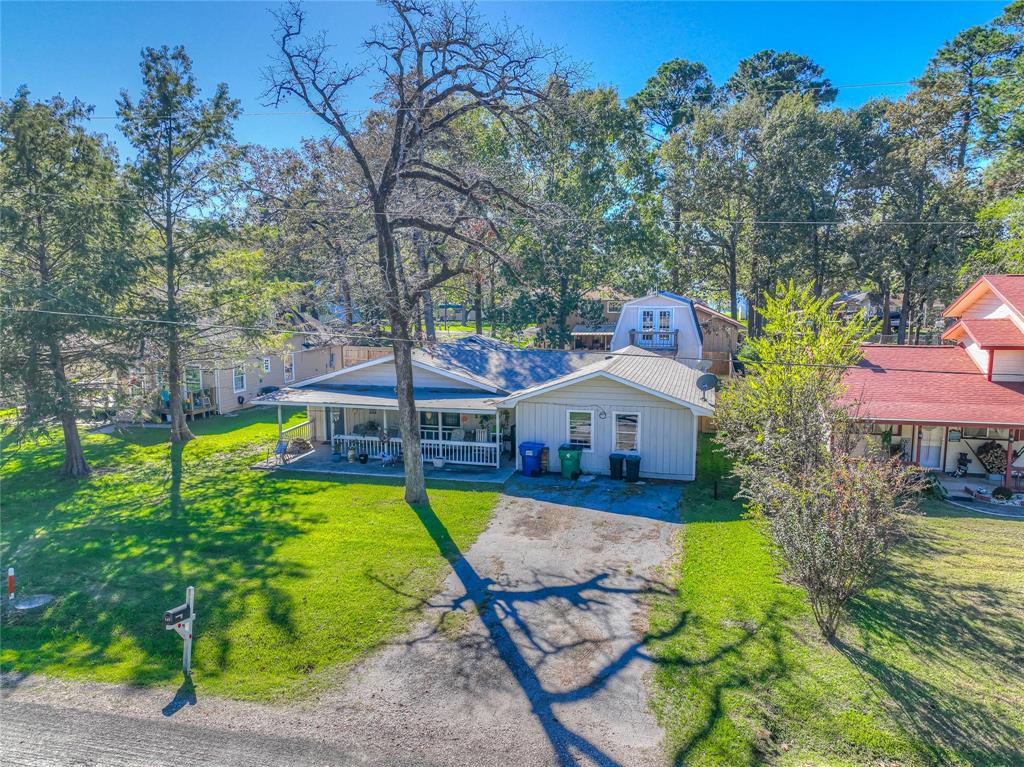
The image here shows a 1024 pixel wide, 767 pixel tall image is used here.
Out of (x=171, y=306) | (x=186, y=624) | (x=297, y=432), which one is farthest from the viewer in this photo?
(x=297, y=432)

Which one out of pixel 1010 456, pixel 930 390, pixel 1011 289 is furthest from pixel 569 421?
pixel 1011 289

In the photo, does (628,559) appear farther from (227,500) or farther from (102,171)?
(102,171)

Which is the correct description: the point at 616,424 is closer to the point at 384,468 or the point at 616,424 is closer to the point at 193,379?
the point at 384,468

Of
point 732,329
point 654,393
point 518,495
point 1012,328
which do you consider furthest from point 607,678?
point 732,329

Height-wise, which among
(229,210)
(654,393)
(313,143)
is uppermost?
(313,143)

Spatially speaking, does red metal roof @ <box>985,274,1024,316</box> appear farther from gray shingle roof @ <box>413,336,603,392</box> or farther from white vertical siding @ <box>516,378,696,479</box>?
gray shingle roof @ <box>413,336,603,392</box>

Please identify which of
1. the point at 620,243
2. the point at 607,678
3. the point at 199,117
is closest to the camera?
the point at 607,678

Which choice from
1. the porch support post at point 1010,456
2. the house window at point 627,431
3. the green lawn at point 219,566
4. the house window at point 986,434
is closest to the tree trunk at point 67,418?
A: the green lawn at point 219,566
